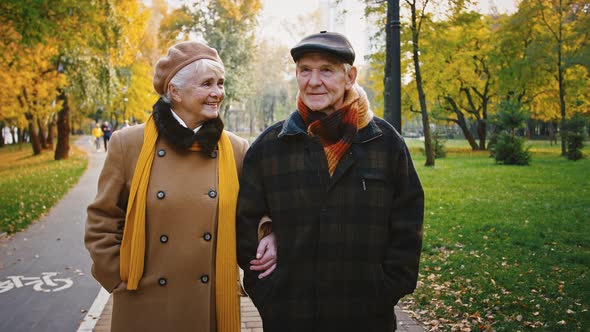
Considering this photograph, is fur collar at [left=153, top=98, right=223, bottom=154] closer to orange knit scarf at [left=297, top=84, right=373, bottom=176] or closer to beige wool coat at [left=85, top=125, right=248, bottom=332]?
beige wool coat at [left=85, top=125, right=248, bottom=332]

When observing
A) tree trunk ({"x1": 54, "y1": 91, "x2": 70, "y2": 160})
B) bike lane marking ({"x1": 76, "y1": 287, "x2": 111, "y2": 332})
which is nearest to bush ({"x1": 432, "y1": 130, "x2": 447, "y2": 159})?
tree trunk ({"x1": 54, "y1": 91, "x2": 70, "y2": 160})

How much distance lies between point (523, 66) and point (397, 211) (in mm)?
31443

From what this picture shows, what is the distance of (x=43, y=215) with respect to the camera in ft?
38.4

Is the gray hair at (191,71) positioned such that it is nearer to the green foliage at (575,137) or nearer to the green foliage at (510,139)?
the green foliage at (510,139)

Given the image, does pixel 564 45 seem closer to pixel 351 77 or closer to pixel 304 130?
pixel 351 77

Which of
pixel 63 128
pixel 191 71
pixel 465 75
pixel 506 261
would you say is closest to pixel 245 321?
pixel 191 71

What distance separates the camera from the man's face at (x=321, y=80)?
2.66 m

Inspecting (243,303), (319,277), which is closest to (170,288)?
(319,277)

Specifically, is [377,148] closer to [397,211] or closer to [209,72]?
[397,211]

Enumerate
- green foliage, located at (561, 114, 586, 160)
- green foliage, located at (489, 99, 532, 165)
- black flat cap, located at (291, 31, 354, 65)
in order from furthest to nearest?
green foliage, located at (561, 114, 586, 160)
green foliage, located at (489, 99, 532, 165)
black flat cap, located at (291, 31, 354, 65)

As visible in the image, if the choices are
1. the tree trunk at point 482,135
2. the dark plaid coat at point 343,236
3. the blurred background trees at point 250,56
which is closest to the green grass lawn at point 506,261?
the dark plaid coat at point 343,236

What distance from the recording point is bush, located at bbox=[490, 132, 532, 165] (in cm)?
2273

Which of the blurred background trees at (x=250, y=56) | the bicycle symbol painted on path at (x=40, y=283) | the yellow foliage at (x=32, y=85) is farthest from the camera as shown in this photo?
the yellow foliage at (x=32, y=85)

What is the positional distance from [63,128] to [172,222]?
88.4ft
